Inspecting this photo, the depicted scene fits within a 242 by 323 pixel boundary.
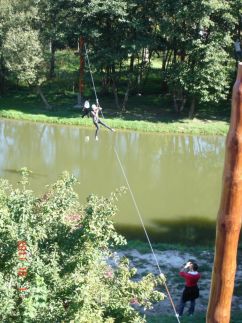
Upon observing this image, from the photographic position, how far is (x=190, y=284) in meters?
9.08

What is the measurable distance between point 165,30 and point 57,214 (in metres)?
24.1

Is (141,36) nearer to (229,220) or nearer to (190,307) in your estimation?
(190,307)

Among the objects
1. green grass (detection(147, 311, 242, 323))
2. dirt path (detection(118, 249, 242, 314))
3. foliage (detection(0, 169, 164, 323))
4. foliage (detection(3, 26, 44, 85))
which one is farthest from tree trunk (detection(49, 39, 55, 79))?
foliage (detection(0, 169, 164, 323))

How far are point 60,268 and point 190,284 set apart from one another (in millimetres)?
4305

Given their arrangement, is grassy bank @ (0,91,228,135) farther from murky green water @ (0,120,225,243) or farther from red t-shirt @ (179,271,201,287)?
red t-shirt @ (179,271,201,287)

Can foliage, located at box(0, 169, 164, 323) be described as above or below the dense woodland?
below

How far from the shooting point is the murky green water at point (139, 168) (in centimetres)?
1553

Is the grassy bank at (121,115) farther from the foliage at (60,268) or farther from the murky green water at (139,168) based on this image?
the foliage at (60,268)

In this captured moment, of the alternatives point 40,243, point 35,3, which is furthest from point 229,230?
point 35,3

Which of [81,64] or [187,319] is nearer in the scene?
[187,319]

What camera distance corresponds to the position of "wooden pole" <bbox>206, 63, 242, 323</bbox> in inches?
82.0

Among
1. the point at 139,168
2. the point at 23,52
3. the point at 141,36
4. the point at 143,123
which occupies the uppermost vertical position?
the point at 141,36

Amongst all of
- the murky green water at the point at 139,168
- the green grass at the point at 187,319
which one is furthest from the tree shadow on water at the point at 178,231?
the green grass at the point at 187,319

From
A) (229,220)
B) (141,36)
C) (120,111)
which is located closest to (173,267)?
(229,220)
